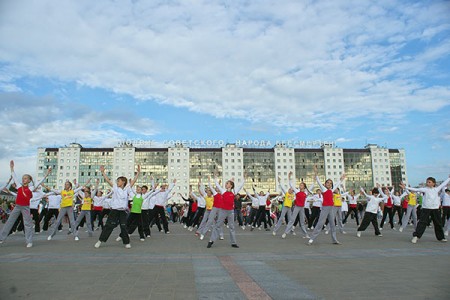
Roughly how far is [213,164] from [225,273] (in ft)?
350

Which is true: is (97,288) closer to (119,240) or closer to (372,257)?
(372,257)

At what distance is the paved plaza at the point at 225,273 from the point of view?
496cm

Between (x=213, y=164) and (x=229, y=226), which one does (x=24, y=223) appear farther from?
(x=213, y=164)

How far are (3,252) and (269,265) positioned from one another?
22.8ft

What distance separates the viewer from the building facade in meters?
110

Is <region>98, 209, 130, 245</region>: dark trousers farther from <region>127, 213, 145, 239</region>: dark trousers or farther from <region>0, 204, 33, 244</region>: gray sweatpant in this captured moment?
<region>127, 213, 145, 239</region>: dark trousers

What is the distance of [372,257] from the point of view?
27.0 ft

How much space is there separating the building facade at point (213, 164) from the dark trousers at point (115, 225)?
97767mm

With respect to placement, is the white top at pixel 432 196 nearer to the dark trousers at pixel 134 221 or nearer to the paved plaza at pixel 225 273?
the paved plaza at pixel 225 273

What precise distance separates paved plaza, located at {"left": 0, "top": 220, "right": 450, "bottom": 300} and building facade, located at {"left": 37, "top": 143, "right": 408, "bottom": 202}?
3925 inches

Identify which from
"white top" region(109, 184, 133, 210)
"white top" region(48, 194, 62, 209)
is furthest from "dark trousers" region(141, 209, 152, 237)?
"white top" region(48, 194, 62, 209)

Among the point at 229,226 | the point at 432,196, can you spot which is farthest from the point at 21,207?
the point at 432,196

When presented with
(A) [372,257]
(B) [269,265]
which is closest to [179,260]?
(B) [269,265]

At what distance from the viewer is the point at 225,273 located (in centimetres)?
638
